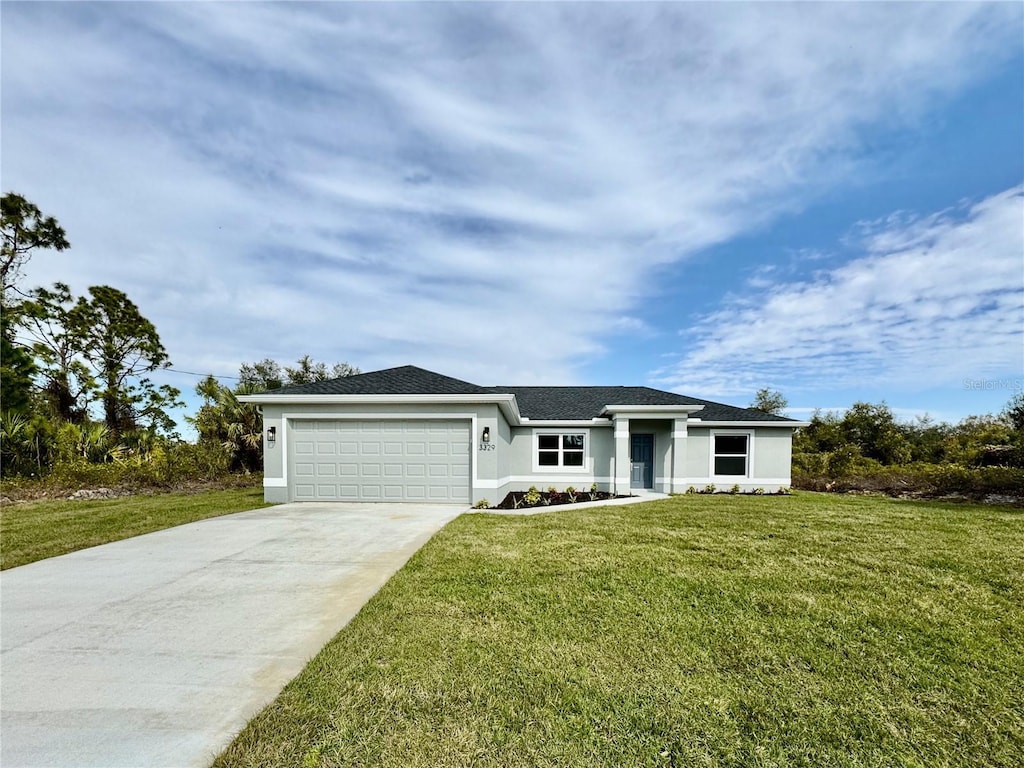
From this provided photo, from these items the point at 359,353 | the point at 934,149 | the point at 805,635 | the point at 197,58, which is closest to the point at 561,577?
the point at 805,635

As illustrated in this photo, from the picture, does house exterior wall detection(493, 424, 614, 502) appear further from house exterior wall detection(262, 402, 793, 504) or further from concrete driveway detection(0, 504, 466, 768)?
concrete driveway detection(0, 504, 466, 768)

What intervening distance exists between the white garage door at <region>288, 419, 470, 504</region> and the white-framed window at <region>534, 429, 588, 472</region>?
3.83 meters

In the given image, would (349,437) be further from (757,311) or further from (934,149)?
(757,311)

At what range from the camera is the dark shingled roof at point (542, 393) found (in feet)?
37.8

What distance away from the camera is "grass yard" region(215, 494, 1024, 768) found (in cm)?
232

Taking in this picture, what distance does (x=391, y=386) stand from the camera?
11.7 meters

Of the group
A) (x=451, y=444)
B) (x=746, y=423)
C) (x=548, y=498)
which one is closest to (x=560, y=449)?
(x=548, y=498)

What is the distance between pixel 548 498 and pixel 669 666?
9.94 meters

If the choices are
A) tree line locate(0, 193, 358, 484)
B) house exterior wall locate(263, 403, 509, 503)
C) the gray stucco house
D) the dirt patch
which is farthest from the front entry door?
tree line locate(0, 193, 358, 484)

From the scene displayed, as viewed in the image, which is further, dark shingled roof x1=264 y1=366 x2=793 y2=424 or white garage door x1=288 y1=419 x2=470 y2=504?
dark shingled roof x1=264 y1=366 x2=793 y2=424

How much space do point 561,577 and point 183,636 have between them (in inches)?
145

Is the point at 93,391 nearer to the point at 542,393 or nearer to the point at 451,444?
the point at 451,444

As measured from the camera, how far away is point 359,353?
91.6ft

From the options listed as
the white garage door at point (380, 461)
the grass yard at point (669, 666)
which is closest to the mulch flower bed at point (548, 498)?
the white garage door at point (380, 461)
